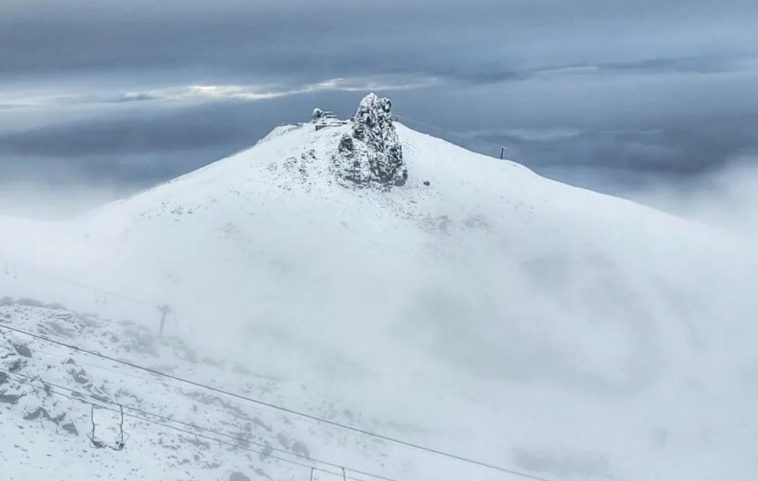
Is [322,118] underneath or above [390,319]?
above

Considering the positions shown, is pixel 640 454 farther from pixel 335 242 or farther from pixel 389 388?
pixel 335 242

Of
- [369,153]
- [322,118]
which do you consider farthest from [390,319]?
[322,118]

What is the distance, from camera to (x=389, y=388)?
3869 centimetres

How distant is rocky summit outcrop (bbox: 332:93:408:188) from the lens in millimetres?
55000

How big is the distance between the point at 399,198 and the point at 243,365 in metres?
22.9

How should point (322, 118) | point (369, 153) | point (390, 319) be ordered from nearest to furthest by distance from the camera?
1. point (390, 319)
2. point (369, 153)
3. point (322, 118)

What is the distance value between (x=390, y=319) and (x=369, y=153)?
17.1 meters

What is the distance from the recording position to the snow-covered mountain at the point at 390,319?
31.9 meters

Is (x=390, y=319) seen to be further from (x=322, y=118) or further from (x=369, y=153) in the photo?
(x=322, y=118)

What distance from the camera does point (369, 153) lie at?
183ft

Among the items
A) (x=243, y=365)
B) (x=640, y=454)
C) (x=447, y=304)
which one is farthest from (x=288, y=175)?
(x=640, y=454)

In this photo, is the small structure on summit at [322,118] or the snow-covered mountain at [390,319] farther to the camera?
the small structure on summit at [322,118]

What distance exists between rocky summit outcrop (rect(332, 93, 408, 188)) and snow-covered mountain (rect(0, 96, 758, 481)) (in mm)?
169

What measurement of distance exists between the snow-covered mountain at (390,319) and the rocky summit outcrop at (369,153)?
0.17 meters
